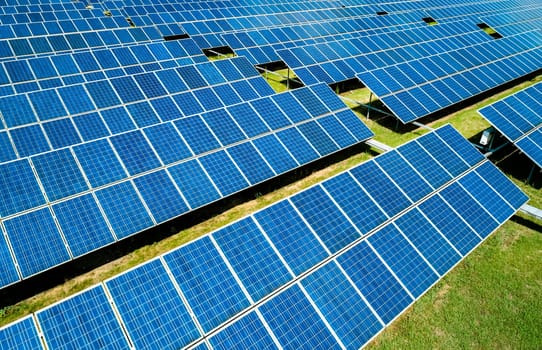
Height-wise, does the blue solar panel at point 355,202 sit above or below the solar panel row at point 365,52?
above

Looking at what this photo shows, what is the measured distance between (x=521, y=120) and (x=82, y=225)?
71.9 feet

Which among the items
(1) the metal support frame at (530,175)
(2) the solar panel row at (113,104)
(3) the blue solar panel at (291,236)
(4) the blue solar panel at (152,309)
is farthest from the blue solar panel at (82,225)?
(1) the metal support frame at (530,175)

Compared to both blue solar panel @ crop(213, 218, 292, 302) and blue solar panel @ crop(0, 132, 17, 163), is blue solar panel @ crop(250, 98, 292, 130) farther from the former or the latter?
blue solar panel @ crop(0, 132, 17, 163)

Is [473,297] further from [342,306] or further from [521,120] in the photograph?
[521,120]

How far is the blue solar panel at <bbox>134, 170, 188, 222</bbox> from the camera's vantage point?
1352 centimetres

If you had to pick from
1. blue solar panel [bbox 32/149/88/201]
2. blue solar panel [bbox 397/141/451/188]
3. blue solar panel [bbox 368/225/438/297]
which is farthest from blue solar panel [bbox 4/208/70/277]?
blue solar panel [bbox 397/141/451/188]

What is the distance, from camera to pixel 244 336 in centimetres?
896

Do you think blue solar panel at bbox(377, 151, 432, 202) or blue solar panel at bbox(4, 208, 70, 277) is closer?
blue solar panel at bbox(4, 208, 70, 277)

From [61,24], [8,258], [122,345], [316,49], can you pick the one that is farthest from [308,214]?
[61,24]

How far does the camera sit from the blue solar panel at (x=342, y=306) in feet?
31.5

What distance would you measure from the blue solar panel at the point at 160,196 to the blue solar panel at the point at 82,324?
4.80 meters

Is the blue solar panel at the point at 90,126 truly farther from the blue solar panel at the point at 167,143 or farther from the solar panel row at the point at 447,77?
the solar panel row at the point at 447,77

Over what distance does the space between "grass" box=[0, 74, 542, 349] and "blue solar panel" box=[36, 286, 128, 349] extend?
451cm

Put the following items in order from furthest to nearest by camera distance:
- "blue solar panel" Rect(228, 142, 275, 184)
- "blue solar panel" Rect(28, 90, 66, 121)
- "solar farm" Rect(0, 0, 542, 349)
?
"blue solar panel" Rect(28, 90, 66, 121) < "blue solar panel" Rect(228, 142, 275, 184) < "solar farm" Rect(0, 0, 542, 349)
